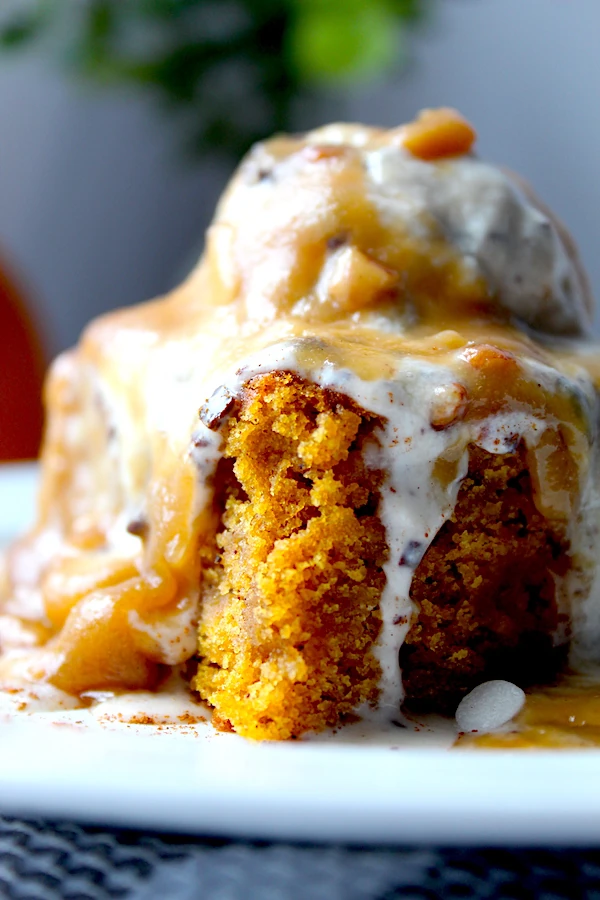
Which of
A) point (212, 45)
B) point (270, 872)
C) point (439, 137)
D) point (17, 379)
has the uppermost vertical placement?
point (212, 45)

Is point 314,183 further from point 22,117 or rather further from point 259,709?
point 22,117

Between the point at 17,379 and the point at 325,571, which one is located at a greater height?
the point at 325,571

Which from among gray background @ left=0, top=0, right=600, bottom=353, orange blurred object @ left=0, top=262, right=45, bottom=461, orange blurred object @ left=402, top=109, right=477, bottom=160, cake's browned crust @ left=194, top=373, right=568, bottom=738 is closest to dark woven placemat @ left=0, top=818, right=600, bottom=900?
cake's browned crust @ left=194, top=373, right=568, bottom=738

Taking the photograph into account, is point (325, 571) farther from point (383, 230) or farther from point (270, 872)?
point (383, 230)

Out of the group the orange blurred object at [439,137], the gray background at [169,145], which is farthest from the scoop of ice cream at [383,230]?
the gray background at [169,145]

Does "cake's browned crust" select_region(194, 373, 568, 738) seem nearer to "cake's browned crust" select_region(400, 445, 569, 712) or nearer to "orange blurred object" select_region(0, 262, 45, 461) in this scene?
"cake's browned crust" select_region(400, 445, 569, 712)

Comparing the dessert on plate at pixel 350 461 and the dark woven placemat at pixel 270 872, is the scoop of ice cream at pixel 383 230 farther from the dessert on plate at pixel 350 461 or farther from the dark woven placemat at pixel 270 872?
the dark woven placemat at pixel 270 872

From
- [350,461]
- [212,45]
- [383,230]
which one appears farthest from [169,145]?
[350,461]
